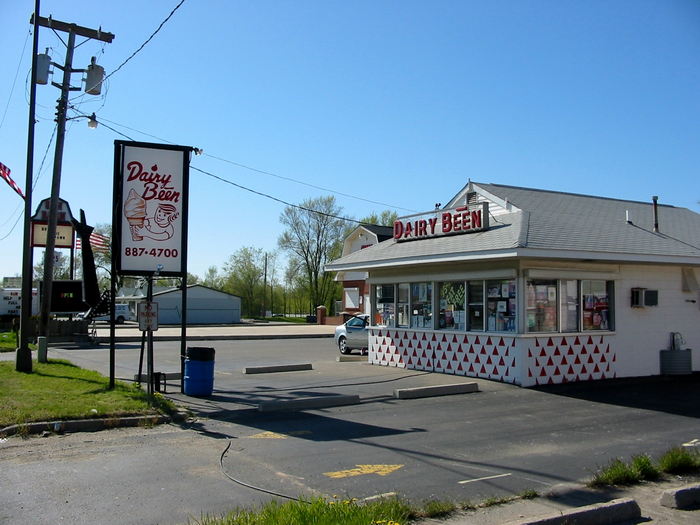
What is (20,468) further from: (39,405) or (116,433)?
(39,405)

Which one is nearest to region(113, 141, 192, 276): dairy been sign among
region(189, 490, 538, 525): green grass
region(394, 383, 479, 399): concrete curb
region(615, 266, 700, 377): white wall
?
region(394, 383, 479, 399): concrete curb

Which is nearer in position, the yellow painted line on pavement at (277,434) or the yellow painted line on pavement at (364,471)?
the yellow painted line on pavement at (364,471)

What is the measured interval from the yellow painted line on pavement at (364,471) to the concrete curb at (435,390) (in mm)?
5756

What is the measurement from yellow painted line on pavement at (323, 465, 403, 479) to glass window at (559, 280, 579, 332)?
372 inches

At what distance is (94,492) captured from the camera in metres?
6.72

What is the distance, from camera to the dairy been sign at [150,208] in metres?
13.6

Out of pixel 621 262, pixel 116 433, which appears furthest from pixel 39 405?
pixel 621 262

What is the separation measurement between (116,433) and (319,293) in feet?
229

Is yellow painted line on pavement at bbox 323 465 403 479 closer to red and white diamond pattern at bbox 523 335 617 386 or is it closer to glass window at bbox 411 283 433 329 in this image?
red and white diamond pattern at bbox 523 335 617 386

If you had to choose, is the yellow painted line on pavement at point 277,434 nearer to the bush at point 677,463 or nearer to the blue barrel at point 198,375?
the blue barrel at point 198,375

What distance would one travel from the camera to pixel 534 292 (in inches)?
618

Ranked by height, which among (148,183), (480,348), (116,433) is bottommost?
(116,433)

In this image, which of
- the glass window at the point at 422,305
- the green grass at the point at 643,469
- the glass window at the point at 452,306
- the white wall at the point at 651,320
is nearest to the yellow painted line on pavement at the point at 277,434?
the green grass at the point at 643,469

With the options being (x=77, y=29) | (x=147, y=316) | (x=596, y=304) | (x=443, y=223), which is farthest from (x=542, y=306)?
(x=77, y=29)
